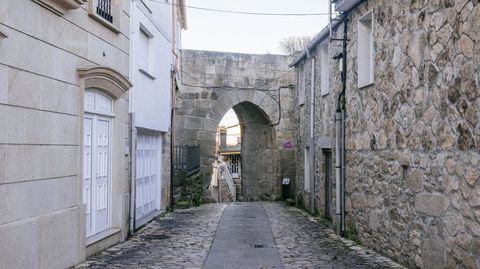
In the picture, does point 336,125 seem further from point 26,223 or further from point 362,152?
point 26,223

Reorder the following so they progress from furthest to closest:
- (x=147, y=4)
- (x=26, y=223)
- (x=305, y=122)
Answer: (x=305, y=122), (x=147, y=4), (x=26, y=223)

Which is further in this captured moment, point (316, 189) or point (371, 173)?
point (316, 189)

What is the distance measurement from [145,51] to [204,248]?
4906mm

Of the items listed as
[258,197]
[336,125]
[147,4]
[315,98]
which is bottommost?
[258,197]

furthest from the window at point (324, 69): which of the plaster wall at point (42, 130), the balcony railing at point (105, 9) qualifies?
the plaster wall at point (42, 130)

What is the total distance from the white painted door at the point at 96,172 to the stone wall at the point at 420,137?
4180mm

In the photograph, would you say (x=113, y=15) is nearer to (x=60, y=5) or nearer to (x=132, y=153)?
(x=60, y=5)

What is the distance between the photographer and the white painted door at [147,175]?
36.9 ft

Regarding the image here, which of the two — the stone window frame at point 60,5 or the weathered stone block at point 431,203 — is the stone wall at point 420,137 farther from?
the stone window frame at point 60,5

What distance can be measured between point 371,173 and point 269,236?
257 cm

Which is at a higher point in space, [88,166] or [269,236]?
[88,166]

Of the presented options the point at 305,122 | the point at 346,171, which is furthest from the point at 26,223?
the point at 305,122

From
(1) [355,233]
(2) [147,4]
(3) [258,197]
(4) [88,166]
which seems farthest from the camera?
(3) [258,197]

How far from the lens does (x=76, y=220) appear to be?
7.02m
